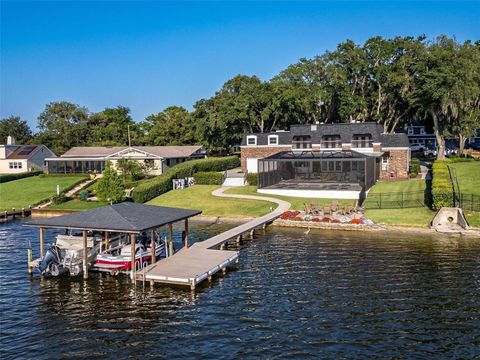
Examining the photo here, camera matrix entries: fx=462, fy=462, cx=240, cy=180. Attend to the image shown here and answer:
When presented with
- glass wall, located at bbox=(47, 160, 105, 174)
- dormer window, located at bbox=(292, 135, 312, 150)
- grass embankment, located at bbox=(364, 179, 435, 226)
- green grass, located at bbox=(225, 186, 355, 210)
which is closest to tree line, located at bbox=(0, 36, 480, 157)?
dormer window, located at bbox=(292, 135, 312, 150)

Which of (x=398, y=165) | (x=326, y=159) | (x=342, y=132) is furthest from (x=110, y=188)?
(x=398, y=165)

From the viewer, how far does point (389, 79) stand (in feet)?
216

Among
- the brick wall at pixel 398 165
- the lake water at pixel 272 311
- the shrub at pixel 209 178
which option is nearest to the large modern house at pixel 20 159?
A: the shrub at pixel 209 178

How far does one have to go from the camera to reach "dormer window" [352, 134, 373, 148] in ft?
175

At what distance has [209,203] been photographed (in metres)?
43.2

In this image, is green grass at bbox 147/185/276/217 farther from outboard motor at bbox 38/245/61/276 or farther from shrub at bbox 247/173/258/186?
outboard motor at bbox 38/245/61/276

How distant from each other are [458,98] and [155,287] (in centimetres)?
4797

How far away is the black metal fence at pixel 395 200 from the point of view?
3825cm

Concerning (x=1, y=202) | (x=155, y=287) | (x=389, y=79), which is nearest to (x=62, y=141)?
(x=1, y=202)

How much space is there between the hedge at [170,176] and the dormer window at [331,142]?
1473 cm

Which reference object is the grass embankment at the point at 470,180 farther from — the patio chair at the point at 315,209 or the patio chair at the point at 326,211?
the patio chair at the point at 315,209

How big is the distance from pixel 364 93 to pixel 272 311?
60.4 meters

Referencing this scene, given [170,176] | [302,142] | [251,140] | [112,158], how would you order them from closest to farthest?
[170,176] < [302,142] < [251,140] < [112,158]

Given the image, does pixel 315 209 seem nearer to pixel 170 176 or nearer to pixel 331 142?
pixel 170 176
